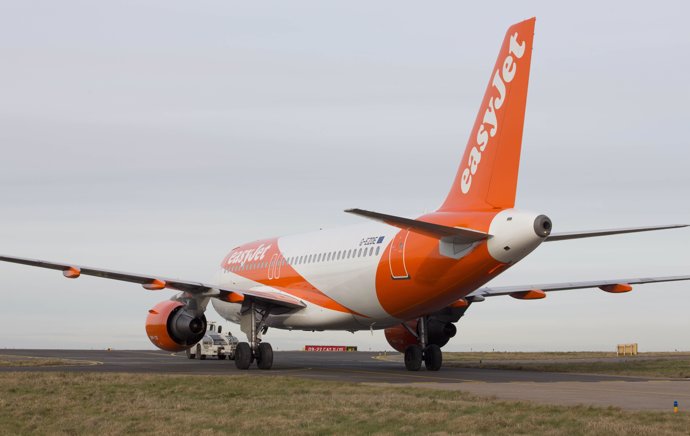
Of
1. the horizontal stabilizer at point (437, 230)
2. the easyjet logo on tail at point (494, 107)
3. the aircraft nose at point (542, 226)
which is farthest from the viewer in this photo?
the easyjet logo on tail at point (494, 107)

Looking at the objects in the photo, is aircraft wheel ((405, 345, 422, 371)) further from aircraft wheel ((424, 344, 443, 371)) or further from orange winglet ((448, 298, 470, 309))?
orange winglet ((448, 298, 470, 309))

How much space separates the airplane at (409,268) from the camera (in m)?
24.0

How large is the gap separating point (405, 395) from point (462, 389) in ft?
6.91

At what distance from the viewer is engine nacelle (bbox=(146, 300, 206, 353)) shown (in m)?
32.7

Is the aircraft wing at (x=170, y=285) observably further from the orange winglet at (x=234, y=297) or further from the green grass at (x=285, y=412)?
the green grass at (x=285, y=412)

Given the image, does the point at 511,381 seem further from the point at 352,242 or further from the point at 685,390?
the point at 352,242

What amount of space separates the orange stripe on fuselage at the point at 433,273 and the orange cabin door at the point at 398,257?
0.12m

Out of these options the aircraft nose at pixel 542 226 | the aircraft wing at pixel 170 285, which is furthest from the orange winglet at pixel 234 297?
the aircraft nose at pixel 542 226

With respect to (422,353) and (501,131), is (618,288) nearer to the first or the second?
(422,353)

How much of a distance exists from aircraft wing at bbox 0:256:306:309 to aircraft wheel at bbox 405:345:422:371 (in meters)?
4.02

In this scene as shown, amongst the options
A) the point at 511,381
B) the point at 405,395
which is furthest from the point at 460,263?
the point at 405,395

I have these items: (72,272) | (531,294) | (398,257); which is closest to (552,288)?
(531,294)

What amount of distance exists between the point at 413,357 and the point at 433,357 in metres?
0.76

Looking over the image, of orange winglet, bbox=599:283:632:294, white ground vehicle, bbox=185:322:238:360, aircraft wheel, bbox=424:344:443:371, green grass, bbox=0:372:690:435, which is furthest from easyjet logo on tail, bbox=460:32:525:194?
white ground vehicle, bbox=185:322:238:360
